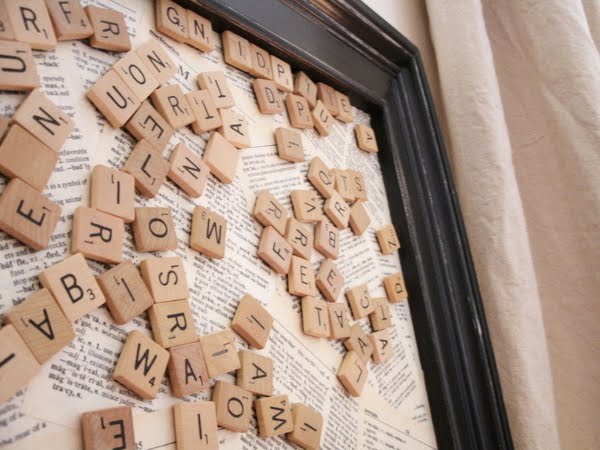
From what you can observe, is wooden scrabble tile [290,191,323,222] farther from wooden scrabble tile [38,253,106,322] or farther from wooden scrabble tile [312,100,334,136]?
wooden scrabble tile [38,253,106,322]

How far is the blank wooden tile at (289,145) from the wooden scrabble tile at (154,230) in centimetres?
19

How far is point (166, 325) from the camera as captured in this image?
1.23 ft

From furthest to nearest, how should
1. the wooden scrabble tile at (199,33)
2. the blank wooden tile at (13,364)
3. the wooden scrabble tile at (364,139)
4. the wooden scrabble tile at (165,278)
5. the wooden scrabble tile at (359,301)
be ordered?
1. the wooden scrabble tile at (364,139)
2. the wooden scrabble tile at (359,301)
3. the wooden scrabble tile at (199,33)
4. the wooden scrabble tile at (165,278)
5. the blank wooden tile at (13,364)

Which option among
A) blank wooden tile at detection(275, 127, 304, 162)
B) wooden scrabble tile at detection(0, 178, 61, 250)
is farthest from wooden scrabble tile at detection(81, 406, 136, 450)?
blank wooden tile at detection(275, 127, 304, 162)

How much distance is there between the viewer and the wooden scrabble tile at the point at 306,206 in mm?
553

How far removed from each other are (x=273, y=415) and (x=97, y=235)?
0.74ft

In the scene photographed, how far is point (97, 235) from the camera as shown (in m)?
0.35

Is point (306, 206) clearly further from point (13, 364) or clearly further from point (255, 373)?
point (13, 364)

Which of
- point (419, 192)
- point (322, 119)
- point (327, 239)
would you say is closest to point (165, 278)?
point (327, 239)

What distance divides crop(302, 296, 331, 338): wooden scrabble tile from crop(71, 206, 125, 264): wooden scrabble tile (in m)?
0.22

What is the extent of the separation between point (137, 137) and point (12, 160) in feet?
0.38

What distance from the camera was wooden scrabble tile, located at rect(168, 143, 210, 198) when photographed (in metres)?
0.43

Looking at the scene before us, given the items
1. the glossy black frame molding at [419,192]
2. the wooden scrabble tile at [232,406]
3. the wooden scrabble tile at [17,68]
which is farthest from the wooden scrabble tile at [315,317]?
the wooden scrabble tile at [17,68]

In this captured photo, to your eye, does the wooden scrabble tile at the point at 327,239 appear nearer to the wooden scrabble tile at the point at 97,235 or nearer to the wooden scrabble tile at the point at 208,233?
the wooden scrabble tile at the point at 208,233
